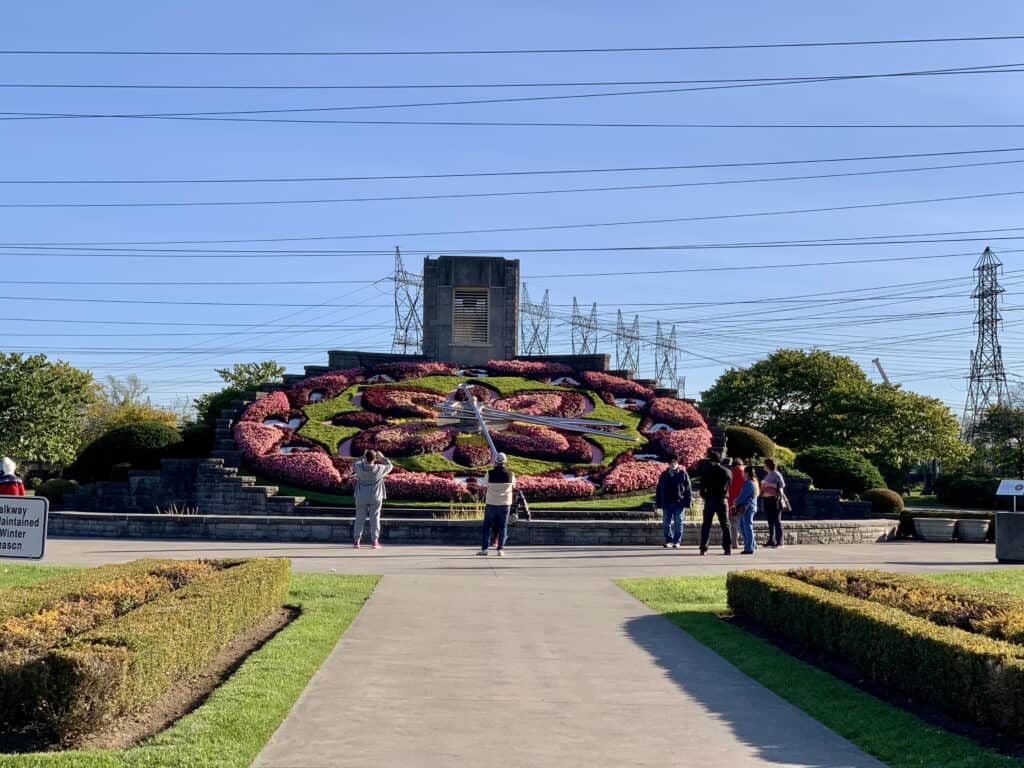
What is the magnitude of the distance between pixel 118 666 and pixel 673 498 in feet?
50.3

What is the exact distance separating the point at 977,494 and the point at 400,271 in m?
38.4

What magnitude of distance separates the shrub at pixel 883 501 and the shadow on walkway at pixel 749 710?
20.3 m

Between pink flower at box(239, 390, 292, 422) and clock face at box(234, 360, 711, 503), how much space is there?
1.5 inches

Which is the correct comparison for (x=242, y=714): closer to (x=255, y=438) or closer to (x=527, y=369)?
(x=255, y=438)

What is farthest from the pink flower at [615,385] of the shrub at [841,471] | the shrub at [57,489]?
the shrub at [57,489]

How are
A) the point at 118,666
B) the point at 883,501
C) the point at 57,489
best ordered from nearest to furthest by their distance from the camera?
the point at 118,666 < the point at 883,501 < the point at 57,489

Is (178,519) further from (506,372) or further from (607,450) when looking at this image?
(506,372)

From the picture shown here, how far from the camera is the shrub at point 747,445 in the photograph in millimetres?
33219

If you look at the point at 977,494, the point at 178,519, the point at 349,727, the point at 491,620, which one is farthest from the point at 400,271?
the point at 349,727

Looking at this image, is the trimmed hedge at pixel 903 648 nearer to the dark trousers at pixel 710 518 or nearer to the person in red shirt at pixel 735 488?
the dark trousers at pixel 710 518

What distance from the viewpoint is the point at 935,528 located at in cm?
2675

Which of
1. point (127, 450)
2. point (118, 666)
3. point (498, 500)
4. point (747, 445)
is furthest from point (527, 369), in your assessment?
point (118, 666)

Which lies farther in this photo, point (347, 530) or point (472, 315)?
point (472, 315)

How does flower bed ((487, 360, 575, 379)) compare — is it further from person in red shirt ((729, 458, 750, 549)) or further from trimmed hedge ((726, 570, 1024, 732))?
trimmed hedge ((726, 570, 1024, 732))
